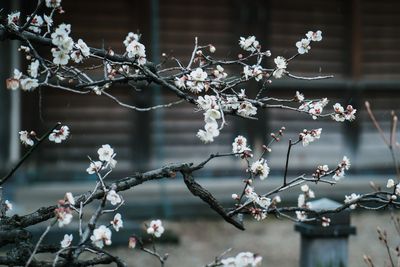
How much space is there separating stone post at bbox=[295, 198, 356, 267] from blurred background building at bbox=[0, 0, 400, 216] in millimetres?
3186

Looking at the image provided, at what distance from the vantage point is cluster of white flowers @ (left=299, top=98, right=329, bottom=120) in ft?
8.89

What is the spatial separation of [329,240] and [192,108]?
3.58m

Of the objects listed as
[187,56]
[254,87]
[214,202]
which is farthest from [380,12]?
[214,202]

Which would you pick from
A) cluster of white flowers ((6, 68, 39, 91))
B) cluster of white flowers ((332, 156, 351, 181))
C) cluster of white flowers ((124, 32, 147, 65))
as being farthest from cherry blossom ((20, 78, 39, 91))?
cluster of white flowers ((332, 156, 351, 181))

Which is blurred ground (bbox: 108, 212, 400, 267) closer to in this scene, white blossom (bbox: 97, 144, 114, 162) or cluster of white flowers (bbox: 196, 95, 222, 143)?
white blossom (bbox: 97, 144, 114, 162)

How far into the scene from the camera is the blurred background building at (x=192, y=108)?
670cm

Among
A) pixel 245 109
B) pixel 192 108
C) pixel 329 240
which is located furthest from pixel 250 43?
pixel 192 108

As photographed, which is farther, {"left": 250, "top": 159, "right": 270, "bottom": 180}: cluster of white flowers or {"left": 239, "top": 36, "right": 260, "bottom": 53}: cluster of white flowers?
{"left": 239, "top": 36, "right": 260, "bottom": 53}: cluster of white flowers

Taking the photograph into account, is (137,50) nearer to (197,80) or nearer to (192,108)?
(197,80)

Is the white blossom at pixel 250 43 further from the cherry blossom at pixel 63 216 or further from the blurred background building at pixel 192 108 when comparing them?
the blurred background building at pixel 192 108

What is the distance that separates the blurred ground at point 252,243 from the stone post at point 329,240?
6.49 feet

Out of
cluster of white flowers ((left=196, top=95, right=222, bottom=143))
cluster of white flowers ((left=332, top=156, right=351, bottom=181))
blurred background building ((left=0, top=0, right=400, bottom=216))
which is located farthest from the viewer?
blurred background building ((left=0, top=0, right=400, bottom=216))

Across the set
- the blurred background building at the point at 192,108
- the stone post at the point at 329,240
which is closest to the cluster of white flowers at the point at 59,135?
the stone post at the point at 329,240

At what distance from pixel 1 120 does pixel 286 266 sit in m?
3.24
